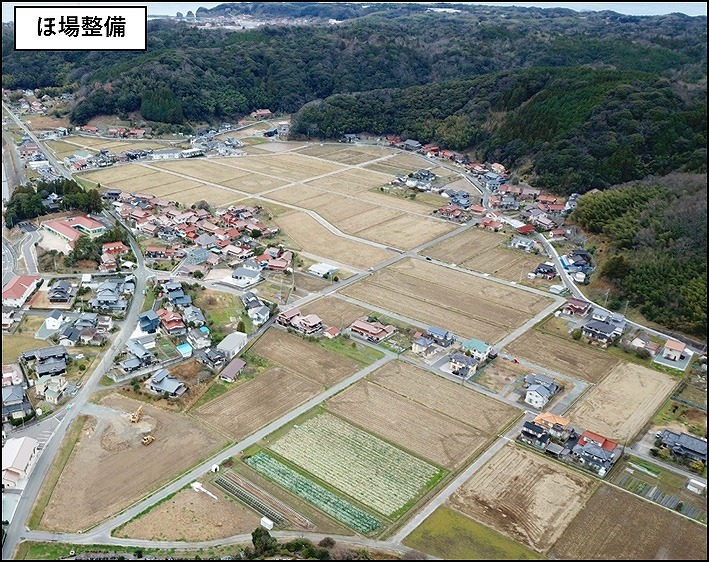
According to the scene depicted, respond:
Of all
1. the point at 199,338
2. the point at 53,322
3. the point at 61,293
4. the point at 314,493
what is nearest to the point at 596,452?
the point at 314,493

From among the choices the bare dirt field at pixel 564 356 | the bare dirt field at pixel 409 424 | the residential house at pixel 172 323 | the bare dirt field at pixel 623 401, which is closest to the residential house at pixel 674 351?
the bare dirt field at pixel 623 401

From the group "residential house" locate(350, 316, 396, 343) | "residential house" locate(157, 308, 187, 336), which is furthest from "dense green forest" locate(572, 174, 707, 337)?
"residential house" locate(157, 308, 187, 336)

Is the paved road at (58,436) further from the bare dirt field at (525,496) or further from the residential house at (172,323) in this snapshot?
the bare dirt field at (525,496)

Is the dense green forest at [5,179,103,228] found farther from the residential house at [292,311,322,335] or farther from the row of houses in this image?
the row of houses

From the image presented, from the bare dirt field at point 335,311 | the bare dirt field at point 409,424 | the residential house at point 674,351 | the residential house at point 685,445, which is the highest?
the residential house at point 674,351

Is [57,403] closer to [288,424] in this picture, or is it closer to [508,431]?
[288,424]
